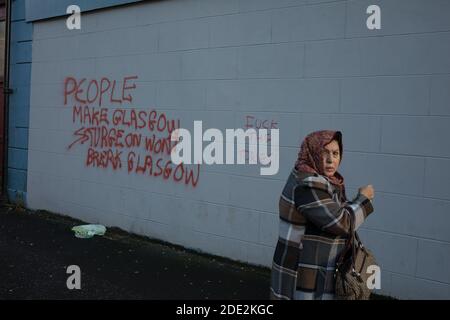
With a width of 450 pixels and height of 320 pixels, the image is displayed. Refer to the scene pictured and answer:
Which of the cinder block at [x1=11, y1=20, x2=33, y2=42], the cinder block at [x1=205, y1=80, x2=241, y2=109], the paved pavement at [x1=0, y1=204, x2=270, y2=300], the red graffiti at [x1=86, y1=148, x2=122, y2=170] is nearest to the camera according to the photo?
the paved pavement at [x1=0, y1=204, x2=270, y2=300]

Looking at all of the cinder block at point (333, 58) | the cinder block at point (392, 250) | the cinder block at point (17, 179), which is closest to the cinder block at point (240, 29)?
the cinder block at point (333, 58)

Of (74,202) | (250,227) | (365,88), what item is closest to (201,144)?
Result: (250,227)

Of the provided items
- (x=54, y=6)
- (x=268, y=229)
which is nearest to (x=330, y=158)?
(x=268, y=229)

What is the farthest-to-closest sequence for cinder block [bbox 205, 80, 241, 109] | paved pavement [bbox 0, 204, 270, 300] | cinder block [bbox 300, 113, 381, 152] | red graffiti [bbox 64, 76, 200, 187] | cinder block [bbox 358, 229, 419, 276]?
red graffiti [bbox 64, 76, 200, 187] < cinder block [bbox 205, 80, 241, 109] < paved pavement [bbox 0, 204, 270, 300] < cinder block [bbox 300, 113, 381, 152] < cinder block [bbox 358, 229, 419, 276]

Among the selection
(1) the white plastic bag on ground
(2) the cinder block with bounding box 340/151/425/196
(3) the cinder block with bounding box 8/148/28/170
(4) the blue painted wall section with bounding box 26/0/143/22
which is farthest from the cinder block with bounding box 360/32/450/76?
(3) the cinder block with bounding box 8/148/28/170

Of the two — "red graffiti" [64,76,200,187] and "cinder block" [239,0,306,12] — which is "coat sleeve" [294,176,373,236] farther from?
"red graffiti" [64,76,200,187]

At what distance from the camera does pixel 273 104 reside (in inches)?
197

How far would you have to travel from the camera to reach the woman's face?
2770mm

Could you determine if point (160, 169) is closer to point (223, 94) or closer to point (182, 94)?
point (182, 94)

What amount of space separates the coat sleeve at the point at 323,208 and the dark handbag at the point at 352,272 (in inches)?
2.0

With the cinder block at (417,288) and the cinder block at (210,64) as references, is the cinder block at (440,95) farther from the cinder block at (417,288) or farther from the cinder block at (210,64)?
the cinder block at (210,64)

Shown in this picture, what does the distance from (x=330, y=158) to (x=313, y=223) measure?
1.14ft
